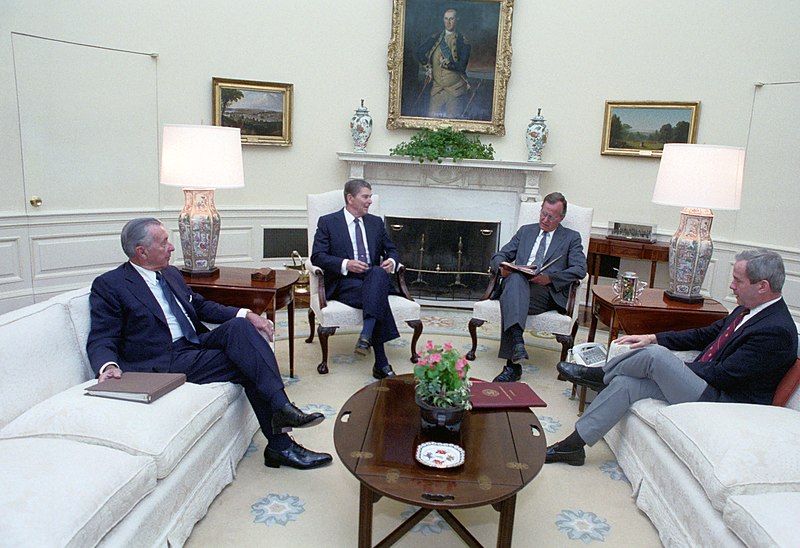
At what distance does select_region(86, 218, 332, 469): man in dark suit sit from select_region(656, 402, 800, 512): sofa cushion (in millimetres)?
1574

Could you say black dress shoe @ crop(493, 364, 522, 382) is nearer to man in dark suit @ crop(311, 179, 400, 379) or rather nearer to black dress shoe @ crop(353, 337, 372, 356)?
man in dark suit @ crop(311, 179, 400, 379)

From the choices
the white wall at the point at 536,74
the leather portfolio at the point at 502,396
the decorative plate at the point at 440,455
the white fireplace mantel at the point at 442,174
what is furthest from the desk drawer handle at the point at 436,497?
the white wall at the point at 536,74

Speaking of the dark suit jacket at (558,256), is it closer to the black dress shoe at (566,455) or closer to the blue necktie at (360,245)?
the blue necktie at (360,245)

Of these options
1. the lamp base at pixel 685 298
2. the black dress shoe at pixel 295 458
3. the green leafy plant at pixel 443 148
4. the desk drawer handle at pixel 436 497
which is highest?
the green leafy plant at pixel 443 148

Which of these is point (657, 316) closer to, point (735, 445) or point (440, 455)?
point (735, 445)

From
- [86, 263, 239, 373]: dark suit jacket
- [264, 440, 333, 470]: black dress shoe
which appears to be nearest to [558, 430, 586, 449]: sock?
[264, 440, 333, 470]: black dress shoe

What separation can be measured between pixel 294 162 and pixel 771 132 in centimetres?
455

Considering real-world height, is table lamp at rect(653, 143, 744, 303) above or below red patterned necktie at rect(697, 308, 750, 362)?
above

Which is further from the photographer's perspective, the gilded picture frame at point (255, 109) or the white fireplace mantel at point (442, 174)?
the white fireplace mantel at point (442, 174)

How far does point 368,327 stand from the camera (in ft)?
13.3

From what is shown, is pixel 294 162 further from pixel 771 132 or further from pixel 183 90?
pixel 771 132

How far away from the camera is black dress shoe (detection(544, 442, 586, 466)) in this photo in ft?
9.95

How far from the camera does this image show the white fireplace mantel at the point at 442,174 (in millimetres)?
5945

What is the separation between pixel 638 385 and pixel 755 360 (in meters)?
Result: 0.53
